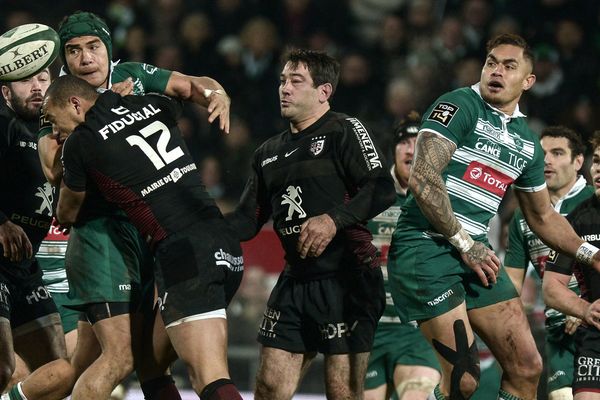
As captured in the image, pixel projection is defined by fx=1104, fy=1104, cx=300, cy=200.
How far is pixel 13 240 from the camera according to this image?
607 cm

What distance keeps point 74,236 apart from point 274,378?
1.31 metres

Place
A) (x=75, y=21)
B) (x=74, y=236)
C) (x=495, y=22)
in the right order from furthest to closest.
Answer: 1. (x=495, y=22)
2. (x=75, y=21)
3. (x=74, y=236)

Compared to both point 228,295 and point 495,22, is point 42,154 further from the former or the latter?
point 495,22

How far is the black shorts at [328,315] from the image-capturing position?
5918mm

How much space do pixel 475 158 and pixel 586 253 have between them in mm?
913

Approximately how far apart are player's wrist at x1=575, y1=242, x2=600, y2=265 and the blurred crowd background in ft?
13.4

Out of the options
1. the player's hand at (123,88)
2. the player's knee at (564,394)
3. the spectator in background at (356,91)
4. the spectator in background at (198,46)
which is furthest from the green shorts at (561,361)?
the spectator in background at (198,46)

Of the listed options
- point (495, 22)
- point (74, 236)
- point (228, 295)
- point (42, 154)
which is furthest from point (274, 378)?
point (495, 22)

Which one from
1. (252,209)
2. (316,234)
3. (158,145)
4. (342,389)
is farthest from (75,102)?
(342,389)

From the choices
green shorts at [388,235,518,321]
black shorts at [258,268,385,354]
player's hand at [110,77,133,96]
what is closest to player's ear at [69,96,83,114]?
player's hand at [110,77,133,96]

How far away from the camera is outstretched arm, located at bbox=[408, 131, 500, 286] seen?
224 inches

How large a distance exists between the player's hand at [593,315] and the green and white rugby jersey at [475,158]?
0.83m

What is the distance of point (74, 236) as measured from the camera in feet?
19.2

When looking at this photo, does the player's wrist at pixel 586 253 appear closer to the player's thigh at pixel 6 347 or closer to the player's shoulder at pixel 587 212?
the player's shoulder at pixel 587 212
